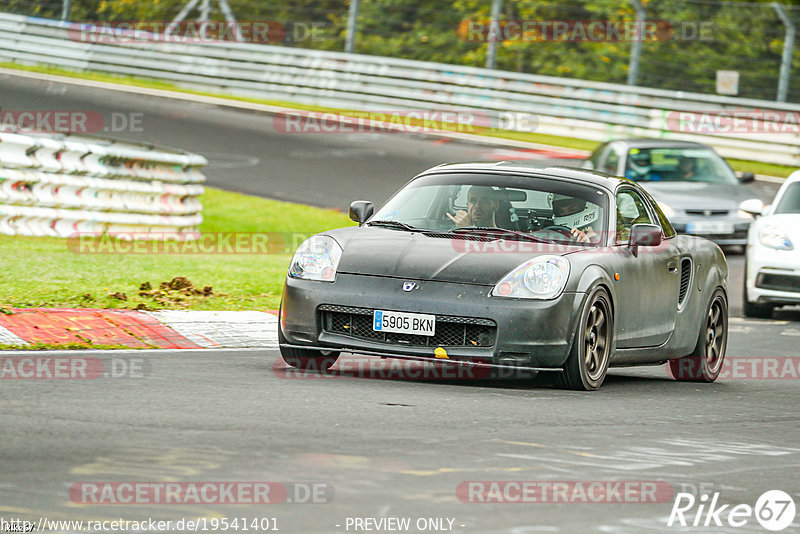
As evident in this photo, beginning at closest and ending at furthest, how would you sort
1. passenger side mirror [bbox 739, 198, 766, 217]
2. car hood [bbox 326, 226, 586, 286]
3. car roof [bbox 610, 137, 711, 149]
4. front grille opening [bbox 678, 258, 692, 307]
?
car hood [bbox 326, 226, 586, 286], front grille opening [bbox 678, 258, 692, 307], passenger side mirror [bbox 739, 198, 766, 217], car roof [bbox 610, 137, 711, 149]

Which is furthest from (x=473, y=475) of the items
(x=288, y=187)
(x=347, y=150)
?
A: (x=347, y=150)

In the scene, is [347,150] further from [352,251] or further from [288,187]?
[352,251]

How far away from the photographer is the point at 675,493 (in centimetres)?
585

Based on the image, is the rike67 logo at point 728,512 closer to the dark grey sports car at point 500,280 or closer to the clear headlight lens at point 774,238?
the dark grey sports car at point 500,280

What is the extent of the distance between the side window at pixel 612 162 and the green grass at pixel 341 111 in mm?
8956

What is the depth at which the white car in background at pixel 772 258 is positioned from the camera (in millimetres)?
14984

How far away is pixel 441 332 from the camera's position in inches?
338

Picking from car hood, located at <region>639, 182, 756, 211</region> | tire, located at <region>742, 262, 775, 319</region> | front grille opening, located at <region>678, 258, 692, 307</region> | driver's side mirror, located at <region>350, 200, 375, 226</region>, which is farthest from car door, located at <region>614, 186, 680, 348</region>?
car hood, located at <region>639, 182, 756, 211</region>

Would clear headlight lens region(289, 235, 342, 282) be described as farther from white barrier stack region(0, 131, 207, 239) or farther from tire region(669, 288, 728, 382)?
white barrier stack region(0, 131, 207, 239)

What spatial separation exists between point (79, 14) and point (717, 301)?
2647 centimetres

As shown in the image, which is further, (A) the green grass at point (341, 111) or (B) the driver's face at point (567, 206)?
(A) the green grass at point (341, 111)

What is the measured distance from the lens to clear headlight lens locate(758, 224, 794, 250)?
1514 centimetres

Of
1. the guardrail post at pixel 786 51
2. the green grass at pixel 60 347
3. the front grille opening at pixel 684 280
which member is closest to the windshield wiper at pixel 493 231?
the front grille opening at pixel 684 280

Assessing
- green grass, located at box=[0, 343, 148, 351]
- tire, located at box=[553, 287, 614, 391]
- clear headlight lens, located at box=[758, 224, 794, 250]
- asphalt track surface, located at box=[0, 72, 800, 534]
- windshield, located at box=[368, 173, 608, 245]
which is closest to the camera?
asphalt track surface, located at box=[0, 72, 800, 534]
